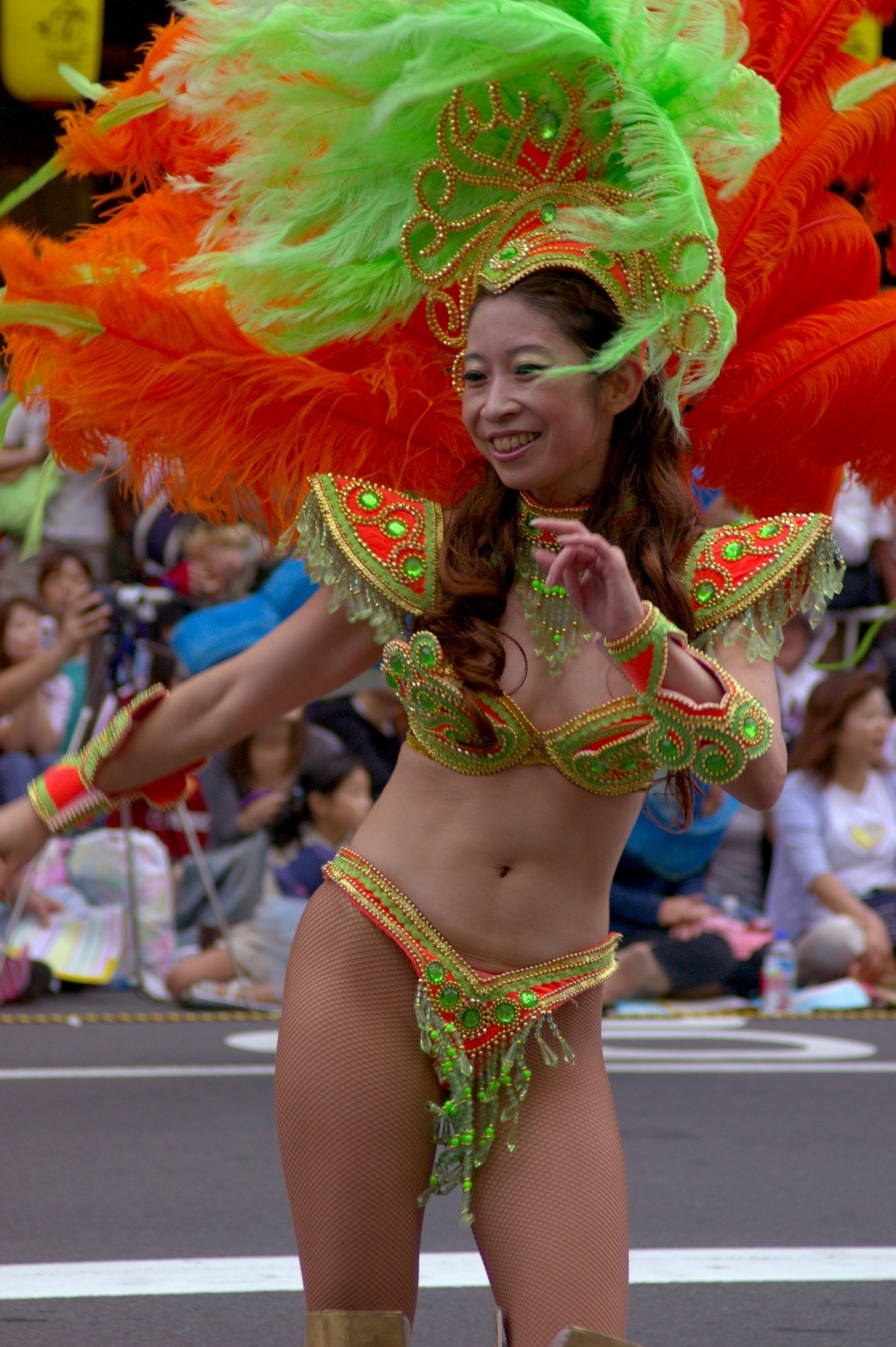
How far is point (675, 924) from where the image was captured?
702 cm

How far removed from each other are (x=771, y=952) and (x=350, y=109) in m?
5.04

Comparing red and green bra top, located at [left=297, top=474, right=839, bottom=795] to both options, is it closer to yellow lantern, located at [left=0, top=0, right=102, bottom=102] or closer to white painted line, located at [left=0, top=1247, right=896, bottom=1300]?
white painted line, located at [left=0, top=1247, right=896, bottom=1300]

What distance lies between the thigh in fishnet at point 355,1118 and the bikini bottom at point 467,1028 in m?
0.02

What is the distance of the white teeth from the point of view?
231 centimetres

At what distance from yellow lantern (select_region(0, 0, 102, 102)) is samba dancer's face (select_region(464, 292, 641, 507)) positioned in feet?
25.1

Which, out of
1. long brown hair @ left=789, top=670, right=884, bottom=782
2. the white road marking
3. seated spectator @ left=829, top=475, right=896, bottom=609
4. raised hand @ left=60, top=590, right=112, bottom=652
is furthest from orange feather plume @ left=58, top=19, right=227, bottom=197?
seated spectator @ left=829, top=475, right=896, bottom=609

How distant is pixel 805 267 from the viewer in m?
2.80

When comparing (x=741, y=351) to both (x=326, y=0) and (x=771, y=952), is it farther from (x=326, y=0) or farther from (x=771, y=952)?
(x=771, y=952)

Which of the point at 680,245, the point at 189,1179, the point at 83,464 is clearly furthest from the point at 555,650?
the point at 189,1179

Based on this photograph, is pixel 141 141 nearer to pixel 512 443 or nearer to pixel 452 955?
pixel 512 443

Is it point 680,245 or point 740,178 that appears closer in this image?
point 680,245

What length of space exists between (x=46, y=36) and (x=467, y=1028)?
8102 mm

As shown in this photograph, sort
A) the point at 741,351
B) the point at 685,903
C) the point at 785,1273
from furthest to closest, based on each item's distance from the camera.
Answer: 1. the point at 685,903
2. the point at 785,1273
3. the point at 741,351

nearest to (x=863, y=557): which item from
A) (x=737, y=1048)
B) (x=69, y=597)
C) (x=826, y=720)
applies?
(x=826, y=720)
